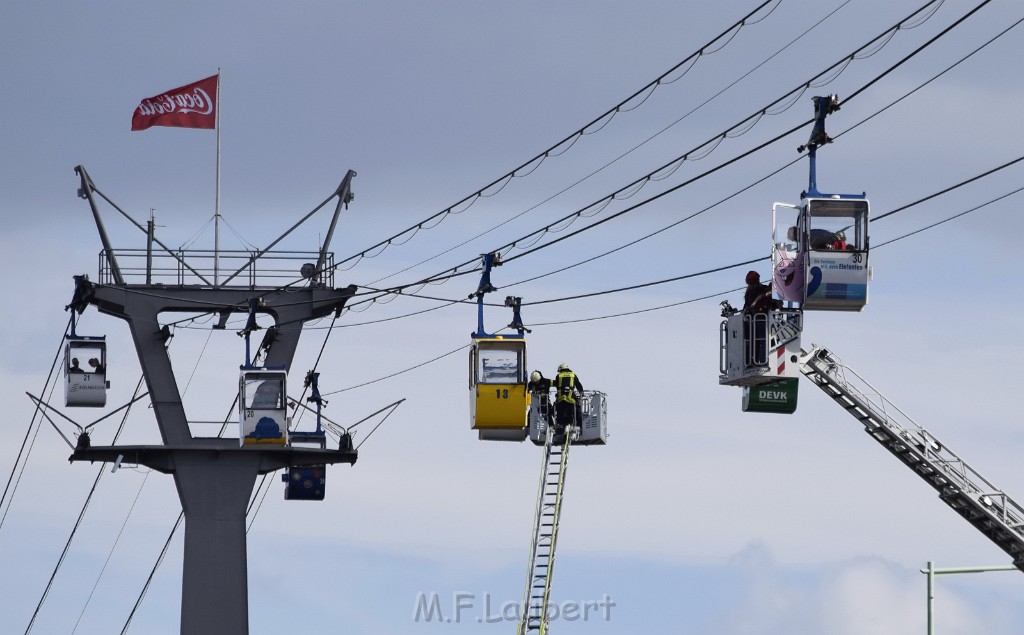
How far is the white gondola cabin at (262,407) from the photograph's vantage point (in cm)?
5806

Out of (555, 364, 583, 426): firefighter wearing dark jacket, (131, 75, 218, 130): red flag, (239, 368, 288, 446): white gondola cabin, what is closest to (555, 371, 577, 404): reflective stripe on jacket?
(555, 364, 583, 426): firefighter wearing dark jacket

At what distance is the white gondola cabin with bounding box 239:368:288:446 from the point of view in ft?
190

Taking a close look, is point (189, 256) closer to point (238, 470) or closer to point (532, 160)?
point (238, 470)

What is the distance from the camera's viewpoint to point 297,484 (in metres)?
66.9

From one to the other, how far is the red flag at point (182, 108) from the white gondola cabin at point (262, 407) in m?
8.84

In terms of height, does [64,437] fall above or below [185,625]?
above

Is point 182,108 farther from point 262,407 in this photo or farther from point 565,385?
point 565,385

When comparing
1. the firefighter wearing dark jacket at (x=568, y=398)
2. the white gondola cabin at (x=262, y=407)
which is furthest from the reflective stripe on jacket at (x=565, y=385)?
the white gondola cabin at (x=262, y=407)

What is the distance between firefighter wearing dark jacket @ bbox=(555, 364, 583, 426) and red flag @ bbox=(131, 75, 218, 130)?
14772mm

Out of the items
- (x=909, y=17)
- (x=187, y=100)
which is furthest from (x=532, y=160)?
(x=187, y=100)

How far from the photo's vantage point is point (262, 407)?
58.2m

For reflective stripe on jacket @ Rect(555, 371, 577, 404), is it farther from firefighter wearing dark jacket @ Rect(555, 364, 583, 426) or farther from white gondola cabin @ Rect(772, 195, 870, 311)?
white gondola cabin @ Rect(772, 195, 870, 311)

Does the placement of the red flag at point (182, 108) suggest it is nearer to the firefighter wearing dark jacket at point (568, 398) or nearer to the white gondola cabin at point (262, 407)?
the white gondola cabin at point (262, 407)

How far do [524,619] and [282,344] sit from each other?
15.4 meters
